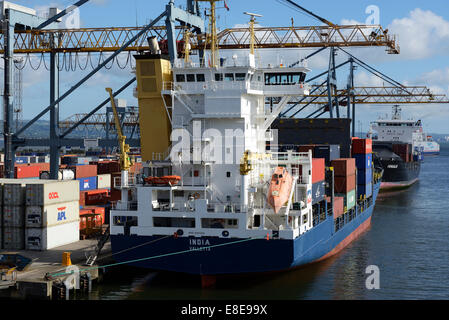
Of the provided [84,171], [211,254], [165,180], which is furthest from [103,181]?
[211,254]

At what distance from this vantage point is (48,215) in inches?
1149

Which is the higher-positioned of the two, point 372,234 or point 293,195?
point 293,195

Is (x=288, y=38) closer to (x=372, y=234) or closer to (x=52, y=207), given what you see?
(x=372, y=234)

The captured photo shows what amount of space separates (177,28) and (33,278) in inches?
795

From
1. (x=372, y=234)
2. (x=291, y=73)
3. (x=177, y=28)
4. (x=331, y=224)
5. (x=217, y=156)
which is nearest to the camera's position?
(x=217, y=156)

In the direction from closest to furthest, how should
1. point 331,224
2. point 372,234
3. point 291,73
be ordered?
point 291,73 < point 331,224 < point 372,234

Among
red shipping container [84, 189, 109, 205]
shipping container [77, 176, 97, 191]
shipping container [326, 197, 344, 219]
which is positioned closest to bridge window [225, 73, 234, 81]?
shipping container [326, 197, 344, 219]

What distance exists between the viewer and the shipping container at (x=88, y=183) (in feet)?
147

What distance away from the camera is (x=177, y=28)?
1494 inches

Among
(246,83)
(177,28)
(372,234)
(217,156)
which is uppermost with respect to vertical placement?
(177,28)

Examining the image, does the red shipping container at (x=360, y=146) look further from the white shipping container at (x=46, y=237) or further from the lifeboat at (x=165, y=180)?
the white shipping container at (x=46, y=237)

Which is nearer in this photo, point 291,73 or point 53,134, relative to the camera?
point 291,73
